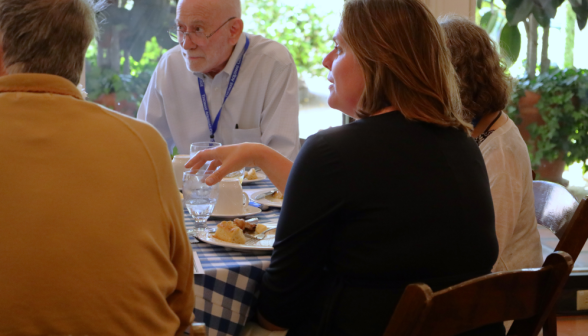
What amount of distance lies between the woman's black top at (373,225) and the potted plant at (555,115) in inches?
92.2

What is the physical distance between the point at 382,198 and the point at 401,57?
0.32 meters

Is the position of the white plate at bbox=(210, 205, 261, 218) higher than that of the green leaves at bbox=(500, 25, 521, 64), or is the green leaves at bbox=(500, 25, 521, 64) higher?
the green leaves at bbox=(500, 25, 521, 64)

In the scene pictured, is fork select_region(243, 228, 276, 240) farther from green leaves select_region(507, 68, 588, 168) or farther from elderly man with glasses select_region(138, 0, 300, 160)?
green leaves select_region(507, 68, 588, 168)

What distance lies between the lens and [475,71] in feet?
5.43

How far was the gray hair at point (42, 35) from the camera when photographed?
3.15ft

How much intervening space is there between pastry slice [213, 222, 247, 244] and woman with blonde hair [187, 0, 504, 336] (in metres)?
0.20

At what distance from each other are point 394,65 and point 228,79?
1.82 m

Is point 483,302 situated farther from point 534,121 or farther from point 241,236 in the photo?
point 534,121

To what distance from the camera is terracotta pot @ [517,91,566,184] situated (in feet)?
10.9

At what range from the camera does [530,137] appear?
3.34 meters

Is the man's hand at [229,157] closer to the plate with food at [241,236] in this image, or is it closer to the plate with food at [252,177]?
the plate with food at [241,236]

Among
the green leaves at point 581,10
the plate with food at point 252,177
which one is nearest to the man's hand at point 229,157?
the plate with food at point 252,177

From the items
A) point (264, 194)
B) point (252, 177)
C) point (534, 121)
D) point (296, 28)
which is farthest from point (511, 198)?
point (296, 28)

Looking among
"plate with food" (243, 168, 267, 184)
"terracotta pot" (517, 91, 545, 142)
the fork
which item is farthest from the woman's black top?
"terracotta pot" (517, 91, 545, 142)
